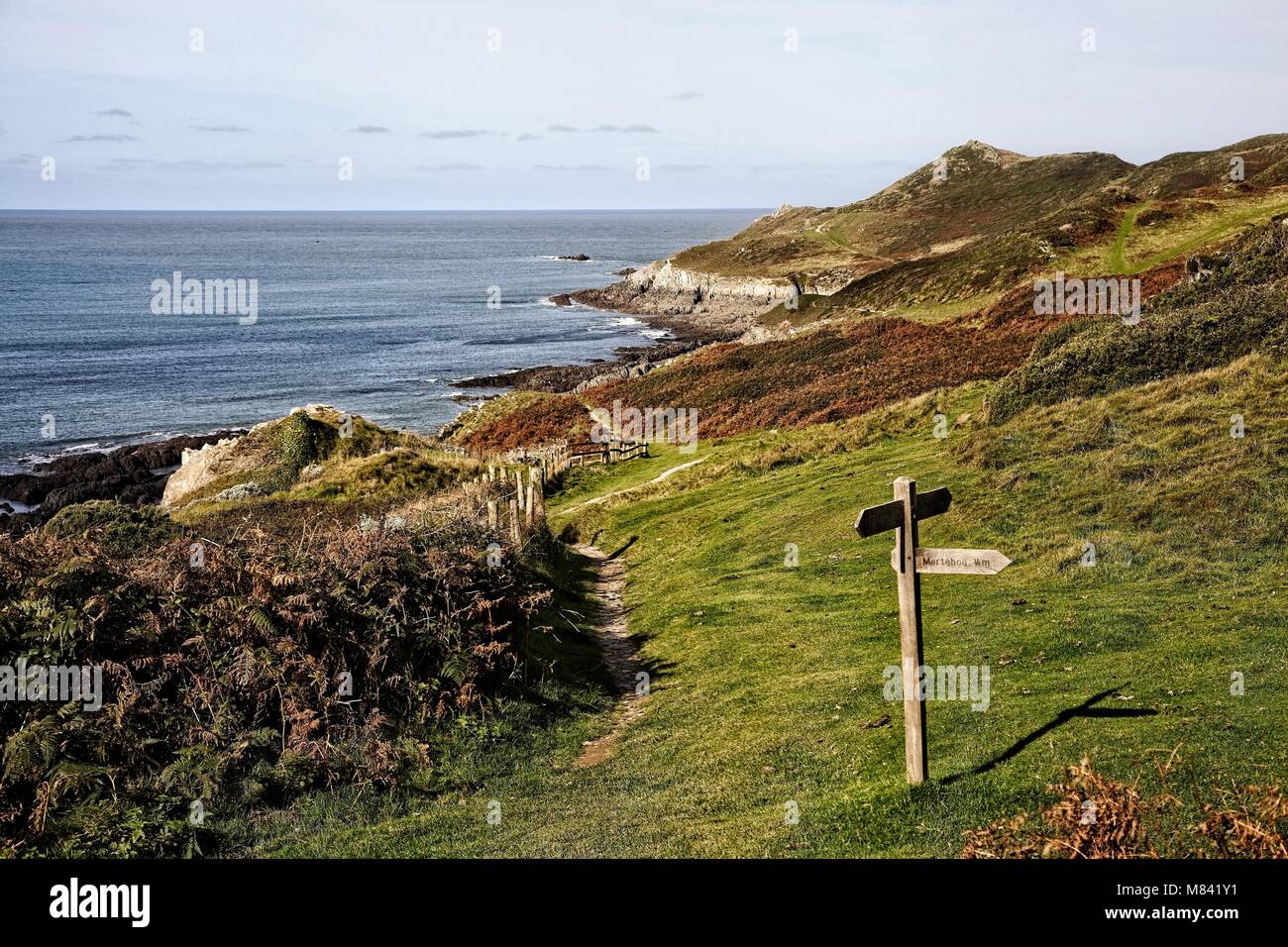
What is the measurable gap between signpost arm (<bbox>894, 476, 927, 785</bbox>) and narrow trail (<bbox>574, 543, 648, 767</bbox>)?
548cm

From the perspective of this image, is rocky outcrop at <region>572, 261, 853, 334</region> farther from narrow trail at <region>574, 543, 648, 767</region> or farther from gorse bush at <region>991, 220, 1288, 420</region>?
narrow trail at <region>574, 543, 648, 767</region>

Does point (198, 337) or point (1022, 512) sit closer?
point (1022, 512)

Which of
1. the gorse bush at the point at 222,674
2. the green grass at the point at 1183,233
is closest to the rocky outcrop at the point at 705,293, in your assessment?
the green grass at the point at 1183,233

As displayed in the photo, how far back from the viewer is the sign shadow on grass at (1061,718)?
463 inches

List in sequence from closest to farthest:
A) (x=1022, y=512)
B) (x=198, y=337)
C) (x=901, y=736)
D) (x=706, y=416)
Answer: (x=901, y=736), (x=1022, y=512), (x=706, y=416), (x=198, y=337)

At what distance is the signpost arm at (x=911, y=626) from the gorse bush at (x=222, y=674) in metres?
7.06

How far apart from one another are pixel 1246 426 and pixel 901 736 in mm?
13280

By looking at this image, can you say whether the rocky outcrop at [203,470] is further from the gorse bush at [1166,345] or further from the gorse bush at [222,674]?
the gorse bush at [1166,345]

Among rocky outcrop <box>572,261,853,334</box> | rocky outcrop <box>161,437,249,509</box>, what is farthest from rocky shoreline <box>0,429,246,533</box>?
rocky outcrop <box>572,261,853,334</box>

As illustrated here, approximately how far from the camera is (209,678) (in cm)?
1466

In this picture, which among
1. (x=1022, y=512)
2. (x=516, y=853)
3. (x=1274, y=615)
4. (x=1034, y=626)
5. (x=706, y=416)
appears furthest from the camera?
(x=706, y=416)

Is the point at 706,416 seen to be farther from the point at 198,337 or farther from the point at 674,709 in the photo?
the point at 198,337
